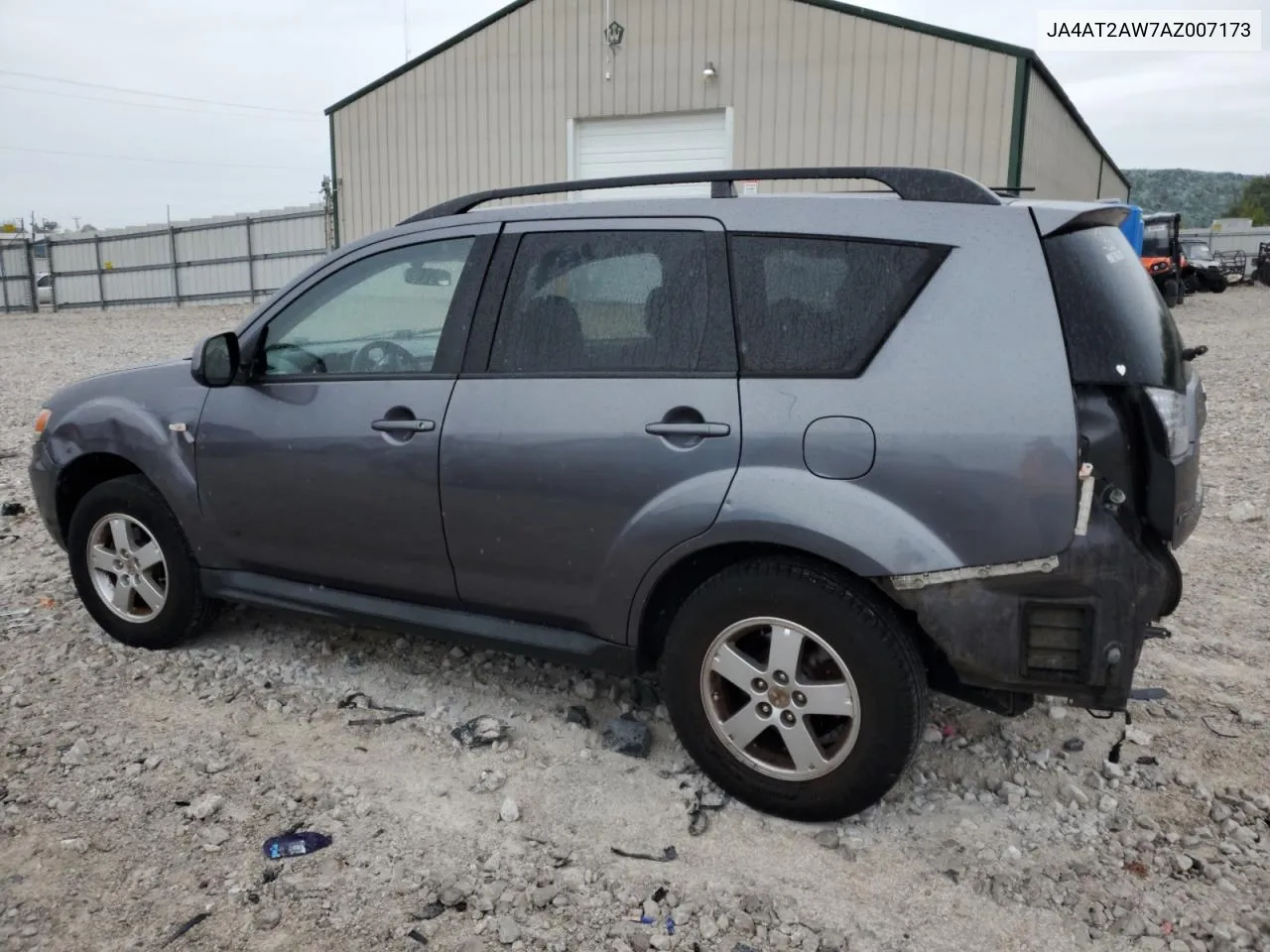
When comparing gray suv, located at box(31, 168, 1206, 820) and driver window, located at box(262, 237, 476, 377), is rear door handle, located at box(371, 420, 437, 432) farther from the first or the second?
driver window, located at box(262, 237, 476, 377)

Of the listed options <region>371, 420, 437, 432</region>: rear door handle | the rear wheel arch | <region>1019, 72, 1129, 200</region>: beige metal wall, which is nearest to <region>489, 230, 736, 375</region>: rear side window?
<region>371, 420, 437, 432</region>: rear door handle

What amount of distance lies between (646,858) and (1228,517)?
15.3ft

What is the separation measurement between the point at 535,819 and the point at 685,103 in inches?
539

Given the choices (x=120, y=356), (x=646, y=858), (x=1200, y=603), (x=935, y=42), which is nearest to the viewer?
(x=646, y=858)

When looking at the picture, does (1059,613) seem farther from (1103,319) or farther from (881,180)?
(881,180)

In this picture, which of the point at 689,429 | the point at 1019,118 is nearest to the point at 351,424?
the point at 689,429

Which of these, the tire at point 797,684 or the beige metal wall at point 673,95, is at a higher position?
the beige metal wall at point 673,95

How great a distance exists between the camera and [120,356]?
46.1ft

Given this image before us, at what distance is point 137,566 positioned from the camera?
13.2 feet

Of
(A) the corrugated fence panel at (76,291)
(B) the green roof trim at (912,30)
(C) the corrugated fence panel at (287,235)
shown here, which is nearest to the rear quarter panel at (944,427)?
(B) the green roof trim at (912,30)

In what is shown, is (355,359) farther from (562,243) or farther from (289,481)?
(562,243)

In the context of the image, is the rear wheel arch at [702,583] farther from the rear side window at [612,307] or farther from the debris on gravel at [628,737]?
the rear side window at [612,307]

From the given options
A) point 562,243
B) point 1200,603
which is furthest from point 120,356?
point 1200,603

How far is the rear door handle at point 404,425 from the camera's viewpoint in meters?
3.26
